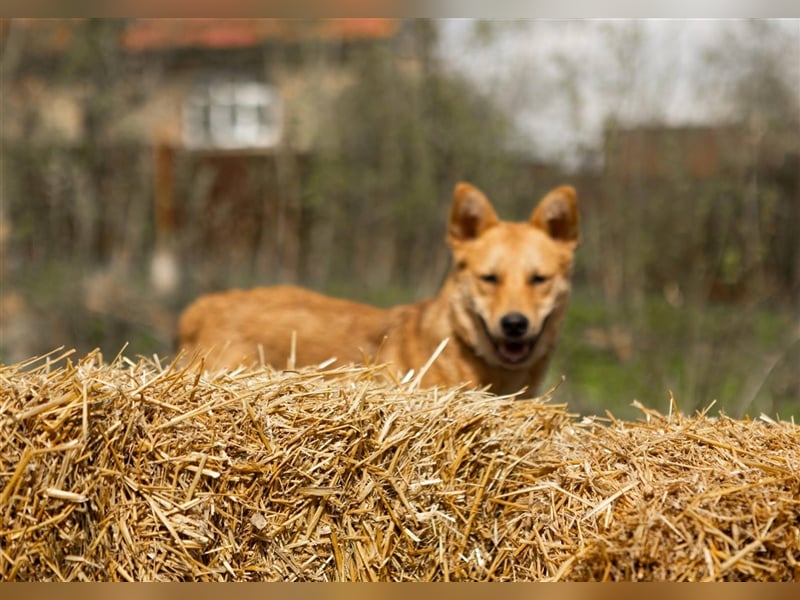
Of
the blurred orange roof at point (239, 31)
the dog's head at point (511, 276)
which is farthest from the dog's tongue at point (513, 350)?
the blurred orange roof at point (239, 31)

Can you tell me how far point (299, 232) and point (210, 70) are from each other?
7.51 feet

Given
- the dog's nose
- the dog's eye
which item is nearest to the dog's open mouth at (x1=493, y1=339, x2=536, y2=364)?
the dog's nose

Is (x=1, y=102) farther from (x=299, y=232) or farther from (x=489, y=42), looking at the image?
(x=489, y=42)

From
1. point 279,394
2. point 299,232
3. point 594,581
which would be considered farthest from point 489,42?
point 594,581

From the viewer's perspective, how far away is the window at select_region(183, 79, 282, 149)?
9.65 metres

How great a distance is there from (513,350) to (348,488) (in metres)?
2.31

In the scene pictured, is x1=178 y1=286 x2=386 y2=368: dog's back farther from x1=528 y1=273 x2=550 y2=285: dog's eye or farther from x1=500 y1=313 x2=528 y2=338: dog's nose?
x1=528 y1=273 x2=550 y2=285: dog's eye

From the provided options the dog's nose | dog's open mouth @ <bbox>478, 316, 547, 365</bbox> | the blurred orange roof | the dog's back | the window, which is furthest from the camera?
the window

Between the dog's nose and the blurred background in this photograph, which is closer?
the dog's nose

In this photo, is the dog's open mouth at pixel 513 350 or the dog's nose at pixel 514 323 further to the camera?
the dog's open mouth at pixel 513 350

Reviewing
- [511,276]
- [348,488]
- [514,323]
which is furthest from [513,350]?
[348,488]

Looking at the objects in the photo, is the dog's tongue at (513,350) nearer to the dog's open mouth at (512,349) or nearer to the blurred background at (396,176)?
the dog's open mouth at (512,349)

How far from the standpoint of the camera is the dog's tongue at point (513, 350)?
4852 millimetres

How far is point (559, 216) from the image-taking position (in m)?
5.10
